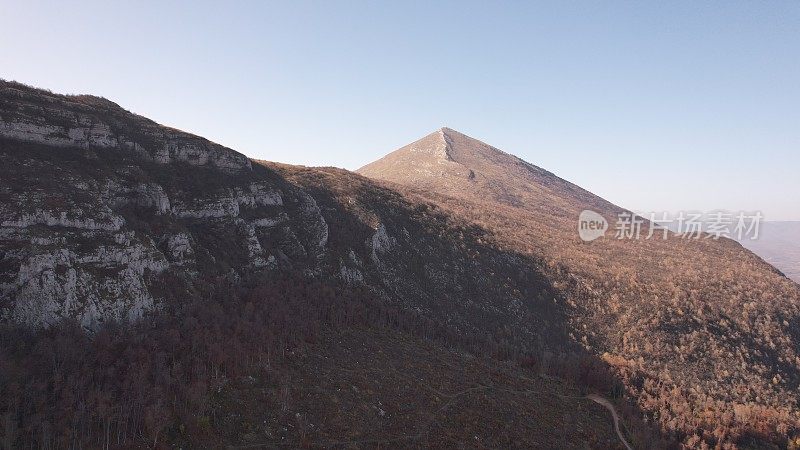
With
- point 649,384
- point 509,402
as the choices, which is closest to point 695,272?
point 649,384

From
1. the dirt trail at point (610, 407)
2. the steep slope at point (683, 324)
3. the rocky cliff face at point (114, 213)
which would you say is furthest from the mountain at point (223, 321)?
the steep slope at point (683, 324)

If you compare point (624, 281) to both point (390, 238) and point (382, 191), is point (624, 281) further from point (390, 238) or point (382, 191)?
A: point (382, 191)

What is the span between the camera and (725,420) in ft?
157

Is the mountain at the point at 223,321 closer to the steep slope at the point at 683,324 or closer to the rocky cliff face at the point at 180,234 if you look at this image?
the rocky cliff face at the point at 180,234

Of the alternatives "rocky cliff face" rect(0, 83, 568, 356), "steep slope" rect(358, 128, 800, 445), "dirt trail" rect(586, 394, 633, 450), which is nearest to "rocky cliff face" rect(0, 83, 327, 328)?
"rocky cliff face" rect(0, 83, 568, 356)

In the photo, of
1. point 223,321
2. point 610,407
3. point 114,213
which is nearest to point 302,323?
point 223,321

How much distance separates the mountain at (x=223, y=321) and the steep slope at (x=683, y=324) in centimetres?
625

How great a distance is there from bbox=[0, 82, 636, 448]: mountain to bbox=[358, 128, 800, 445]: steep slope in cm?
625

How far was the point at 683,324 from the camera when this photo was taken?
7431 centimetres

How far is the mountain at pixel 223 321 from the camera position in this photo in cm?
2939

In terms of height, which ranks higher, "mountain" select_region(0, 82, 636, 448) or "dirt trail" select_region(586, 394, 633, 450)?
"mountain" select_region(0, 82, 636, 448)

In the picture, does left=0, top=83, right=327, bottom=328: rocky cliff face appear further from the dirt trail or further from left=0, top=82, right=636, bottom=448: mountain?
the dirt trail

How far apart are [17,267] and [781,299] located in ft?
409

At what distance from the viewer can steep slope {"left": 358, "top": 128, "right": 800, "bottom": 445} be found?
51719 mm
